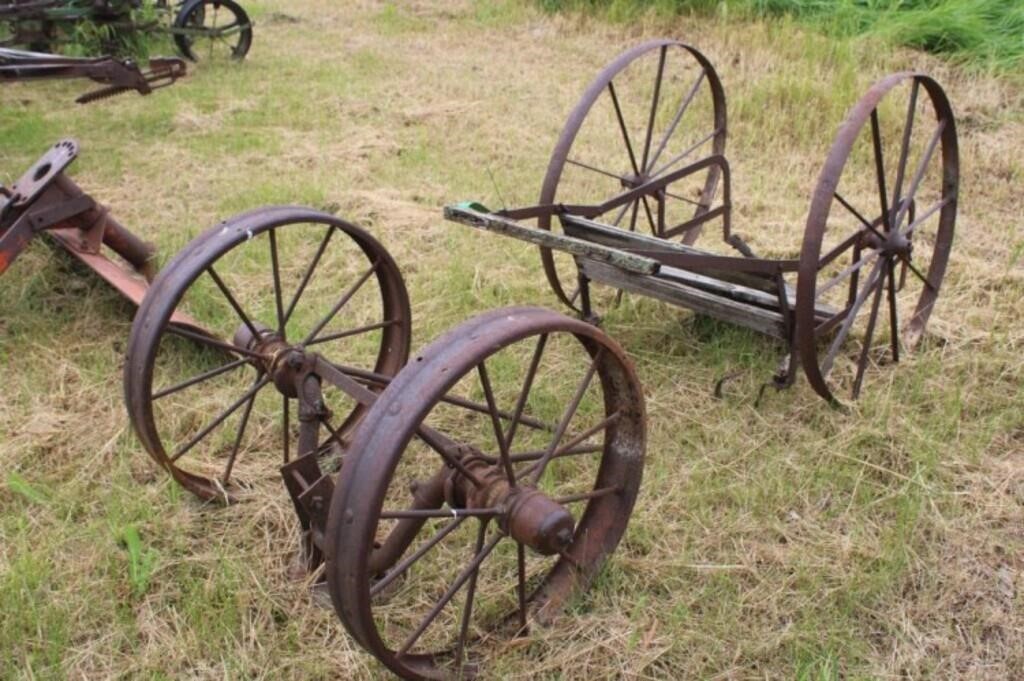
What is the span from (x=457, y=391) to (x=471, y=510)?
1270 millimetres

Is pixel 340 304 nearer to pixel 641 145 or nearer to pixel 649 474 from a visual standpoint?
pixel 649 474

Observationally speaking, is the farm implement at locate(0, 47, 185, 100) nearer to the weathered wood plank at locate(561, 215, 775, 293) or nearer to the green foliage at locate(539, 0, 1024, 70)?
the weathered wood plank at locate(561, 215, 775, 293)

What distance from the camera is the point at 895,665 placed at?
2.12 metres

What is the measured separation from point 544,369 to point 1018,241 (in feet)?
8.18

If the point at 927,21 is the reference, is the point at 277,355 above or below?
below

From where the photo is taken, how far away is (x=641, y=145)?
551cm

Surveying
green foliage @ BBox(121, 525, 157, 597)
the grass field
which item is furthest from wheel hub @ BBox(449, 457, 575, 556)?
green foliage @ BBox(121, 525, 157, 597)

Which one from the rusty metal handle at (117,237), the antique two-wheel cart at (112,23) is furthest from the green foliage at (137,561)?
the antique two-wheel cart at (112,23)

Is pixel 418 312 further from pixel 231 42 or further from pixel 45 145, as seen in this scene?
pixel 231 42

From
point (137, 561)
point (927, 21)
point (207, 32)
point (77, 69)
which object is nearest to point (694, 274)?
point (137, 561)

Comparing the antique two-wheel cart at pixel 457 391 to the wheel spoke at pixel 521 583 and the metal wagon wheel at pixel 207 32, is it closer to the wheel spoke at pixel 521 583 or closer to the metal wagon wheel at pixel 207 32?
the wheel spoke at pixel 521 583

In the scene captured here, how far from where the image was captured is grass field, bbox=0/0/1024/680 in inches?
85.0

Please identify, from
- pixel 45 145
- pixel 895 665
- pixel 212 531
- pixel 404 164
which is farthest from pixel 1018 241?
pixel 45 145

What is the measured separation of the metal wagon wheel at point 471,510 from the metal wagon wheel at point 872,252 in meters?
0.79
